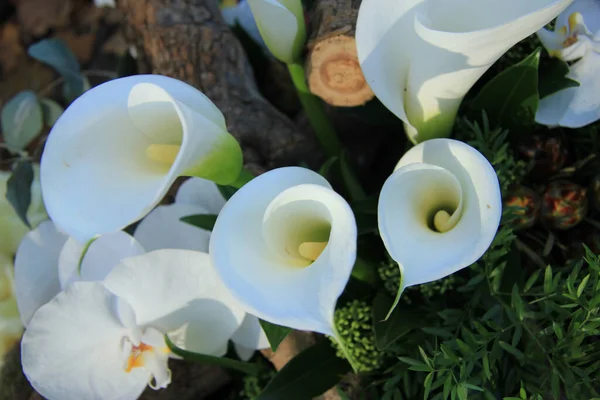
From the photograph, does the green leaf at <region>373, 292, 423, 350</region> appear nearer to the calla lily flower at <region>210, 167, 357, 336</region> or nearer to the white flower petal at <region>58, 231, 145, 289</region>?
the calla lily flower at <region>210, 167, 357, 336</region>

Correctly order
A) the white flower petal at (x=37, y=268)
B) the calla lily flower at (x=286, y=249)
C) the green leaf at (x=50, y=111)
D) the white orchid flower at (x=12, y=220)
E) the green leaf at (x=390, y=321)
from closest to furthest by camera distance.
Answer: the calla lily flower at (x=286, y=249) → the green leaf at (x=390, y=321) → the white flower petal at (x=37, y=268) → the white orchid flower at (x=12, y=220) → the green leaf at (x=50, y=111)

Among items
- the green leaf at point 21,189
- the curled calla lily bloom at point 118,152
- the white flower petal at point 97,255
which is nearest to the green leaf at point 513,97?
the curled calla lily bloom at point 118,152

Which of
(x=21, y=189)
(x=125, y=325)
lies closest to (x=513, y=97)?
(x=125, y=325)

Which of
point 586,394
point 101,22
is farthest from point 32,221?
point 101,22

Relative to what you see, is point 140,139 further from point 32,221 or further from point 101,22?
point 101,22

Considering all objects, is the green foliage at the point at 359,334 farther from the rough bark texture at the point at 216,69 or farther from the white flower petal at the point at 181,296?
the rough bark texture at the point at 216,69

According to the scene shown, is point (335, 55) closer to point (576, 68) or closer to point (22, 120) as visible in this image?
point (576, 68)
